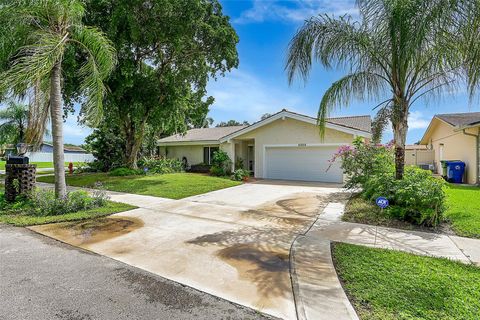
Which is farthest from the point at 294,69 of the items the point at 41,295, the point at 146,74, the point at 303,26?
the point at 146,74

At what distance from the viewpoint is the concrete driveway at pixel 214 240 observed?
11.8 feet

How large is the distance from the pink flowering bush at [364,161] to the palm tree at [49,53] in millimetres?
9305

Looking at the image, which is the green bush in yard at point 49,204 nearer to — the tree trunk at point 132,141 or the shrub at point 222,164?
the tree trunk at point 132,141

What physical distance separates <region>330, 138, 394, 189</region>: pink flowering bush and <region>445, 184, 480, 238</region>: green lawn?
90.2 inches

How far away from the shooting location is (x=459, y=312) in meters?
2.87

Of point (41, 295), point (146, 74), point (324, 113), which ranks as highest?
point (146, 74)

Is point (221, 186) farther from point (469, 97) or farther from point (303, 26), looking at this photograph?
point (469, 97)

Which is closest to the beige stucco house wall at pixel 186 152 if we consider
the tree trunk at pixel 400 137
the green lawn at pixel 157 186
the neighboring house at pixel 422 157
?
the green lawn at pixel 157 186

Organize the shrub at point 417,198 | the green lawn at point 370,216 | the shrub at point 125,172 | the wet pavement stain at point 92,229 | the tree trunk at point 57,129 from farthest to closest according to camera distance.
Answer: the shrub at point 125,172 → the tree trunk at point 57,129 → the green lawn at point 370,216 → the shrub at point 417,198 → the wet pavement stain at point 92,229

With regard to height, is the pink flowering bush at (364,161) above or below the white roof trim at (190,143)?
below

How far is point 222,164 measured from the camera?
1781 centimetres

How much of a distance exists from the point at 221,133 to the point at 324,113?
15069 mm

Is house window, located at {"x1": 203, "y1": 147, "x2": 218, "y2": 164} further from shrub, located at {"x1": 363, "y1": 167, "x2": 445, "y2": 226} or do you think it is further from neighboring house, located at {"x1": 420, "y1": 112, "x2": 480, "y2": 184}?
neighboring house, located at {"x1": 420, "y1": 112, "x2": 480, "y2": 184}

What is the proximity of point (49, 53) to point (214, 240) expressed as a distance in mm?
7076
